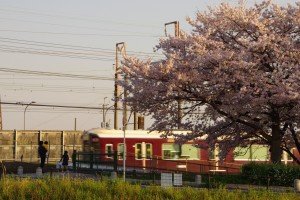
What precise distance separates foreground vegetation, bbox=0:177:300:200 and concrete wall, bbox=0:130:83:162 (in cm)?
4728

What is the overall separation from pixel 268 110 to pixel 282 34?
4.09 meters

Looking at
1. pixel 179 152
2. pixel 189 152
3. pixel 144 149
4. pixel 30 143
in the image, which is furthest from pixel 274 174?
pixel 30 143

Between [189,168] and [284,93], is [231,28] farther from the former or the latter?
[189,168]

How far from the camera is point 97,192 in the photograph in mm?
20375

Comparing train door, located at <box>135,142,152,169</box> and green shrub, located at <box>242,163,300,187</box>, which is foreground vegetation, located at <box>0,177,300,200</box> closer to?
green shrub, located at <box>242,163,300,187</box>

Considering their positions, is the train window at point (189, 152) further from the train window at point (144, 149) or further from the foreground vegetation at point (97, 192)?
the foreground vegetation at point (97, 192)

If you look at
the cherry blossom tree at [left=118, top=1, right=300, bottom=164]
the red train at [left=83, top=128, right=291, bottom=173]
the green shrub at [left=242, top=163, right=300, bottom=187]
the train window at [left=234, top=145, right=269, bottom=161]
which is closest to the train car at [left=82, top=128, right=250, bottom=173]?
the red train at [left=83, top=128, right=291, bottom=173]

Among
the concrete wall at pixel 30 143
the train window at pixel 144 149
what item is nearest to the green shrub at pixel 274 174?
the train window at pixel 144 149

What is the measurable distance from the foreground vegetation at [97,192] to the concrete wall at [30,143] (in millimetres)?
47282

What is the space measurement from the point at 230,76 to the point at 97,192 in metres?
13.9

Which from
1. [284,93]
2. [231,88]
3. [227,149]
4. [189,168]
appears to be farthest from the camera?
[189,168]

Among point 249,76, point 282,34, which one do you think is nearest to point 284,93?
point 249,76

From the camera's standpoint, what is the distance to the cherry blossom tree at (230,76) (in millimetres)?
31984

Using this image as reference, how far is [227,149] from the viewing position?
37.6 metres
